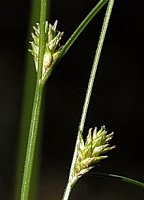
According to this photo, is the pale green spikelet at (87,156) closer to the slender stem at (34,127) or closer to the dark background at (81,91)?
the slender stem at (34,127)

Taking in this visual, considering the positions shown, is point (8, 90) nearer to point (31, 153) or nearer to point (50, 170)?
point (50, 170)

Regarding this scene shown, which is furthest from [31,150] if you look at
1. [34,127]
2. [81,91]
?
[81,91]

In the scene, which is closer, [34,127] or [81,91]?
[34,127]

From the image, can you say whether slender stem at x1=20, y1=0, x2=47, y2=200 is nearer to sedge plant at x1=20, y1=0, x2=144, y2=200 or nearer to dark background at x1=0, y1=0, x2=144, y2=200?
sedge plant at x1=20, y1=0, x2=144, y2=200

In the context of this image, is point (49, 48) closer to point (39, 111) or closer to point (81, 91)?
point (39, 111)

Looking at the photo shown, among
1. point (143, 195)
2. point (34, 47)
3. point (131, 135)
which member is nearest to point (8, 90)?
point (131, 135)

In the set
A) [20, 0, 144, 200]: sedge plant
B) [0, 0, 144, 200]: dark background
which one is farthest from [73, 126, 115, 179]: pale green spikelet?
[0, 0, 144, 200]: dark background

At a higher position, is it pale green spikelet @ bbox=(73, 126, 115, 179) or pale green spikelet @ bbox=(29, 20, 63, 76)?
pale green spikelet @ bbox=(29, 20, 63, 76)

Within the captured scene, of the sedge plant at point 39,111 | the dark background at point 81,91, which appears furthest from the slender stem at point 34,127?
the dark background at point 81,91
